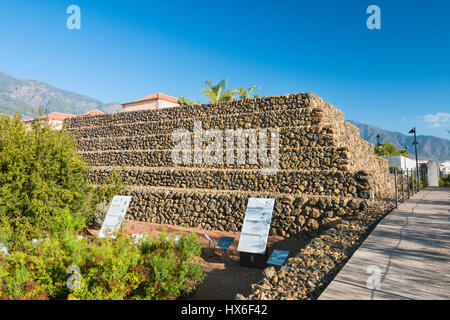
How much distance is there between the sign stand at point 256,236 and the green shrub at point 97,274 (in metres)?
2.01

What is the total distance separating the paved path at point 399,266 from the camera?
3775 mm

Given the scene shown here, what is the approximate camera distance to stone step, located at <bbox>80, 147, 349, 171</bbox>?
34.5ft

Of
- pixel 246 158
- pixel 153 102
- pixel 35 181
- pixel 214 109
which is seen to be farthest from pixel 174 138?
pixel 153 102

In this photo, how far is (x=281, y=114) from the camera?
39.9ft

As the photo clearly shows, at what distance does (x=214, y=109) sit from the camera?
14.2m

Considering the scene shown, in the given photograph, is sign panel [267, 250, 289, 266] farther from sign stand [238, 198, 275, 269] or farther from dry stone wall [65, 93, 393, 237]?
dry stone wall [65, 93, 393, 237]

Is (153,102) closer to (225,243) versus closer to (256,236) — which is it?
(225,243)

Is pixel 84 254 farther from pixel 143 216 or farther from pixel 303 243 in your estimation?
pixel 143 216

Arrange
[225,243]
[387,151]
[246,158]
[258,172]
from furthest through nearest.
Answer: [387,151]
[246,158]
[258,172]
[225,243]

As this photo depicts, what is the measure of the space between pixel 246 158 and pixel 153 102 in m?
25.2

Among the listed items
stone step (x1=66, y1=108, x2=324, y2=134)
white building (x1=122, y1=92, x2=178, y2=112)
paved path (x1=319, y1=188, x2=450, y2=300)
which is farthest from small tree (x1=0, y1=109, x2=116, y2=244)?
white building (x1=122, y1=92, x2=178, y2=112)

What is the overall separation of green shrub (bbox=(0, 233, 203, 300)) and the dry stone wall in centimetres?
516

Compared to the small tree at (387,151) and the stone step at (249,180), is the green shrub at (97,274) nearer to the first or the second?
the stone step at (249,180)

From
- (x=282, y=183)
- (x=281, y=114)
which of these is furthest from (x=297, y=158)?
(x=281, y=114)
